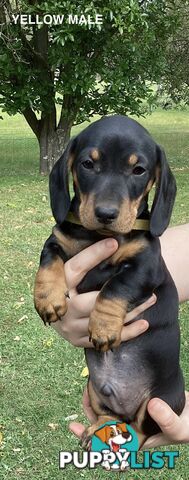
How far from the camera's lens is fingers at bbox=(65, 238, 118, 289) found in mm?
2119

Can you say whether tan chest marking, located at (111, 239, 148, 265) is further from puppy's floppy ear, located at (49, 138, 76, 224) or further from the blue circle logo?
the blue circle logo

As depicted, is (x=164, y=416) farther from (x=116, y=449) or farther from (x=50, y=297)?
(x=50, y=297)

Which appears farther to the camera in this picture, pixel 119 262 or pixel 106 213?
pixel 119 262

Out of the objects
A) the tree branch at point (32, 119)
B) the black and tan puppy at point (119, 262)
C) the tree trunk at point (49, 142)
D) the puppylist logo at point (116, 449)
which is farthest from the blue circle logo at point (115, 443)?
the tree branch at point (32, 119)

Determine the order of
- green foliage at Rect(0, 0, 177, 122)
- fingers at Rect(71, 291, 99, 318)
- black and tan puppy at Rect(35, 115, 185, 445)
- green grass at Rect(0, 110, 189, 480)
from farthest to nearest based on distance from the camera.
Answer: green foliage at Rect(0, 0, 177, 122) → green grass at Rect(0, 110, 189, 480) → fingers at Rect(71, 291, 99, 318) → black and tan puppy at Rect(35, 115, 185, 445)

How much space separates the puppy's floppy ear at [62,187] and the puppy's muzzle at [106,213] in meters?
0.31

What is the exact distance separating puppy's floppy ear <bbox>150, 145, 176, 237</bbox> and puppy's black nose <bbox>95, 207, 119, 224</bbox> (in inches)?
10.7

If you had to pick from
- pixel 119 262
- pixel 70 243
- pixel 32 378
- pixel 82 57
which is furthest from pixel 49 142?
pixel 119 262

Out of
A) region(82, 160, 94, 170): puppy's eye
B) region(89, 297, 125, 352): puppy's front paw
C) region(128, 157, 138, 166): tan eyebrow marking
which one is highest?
region(128, 157, 138, 166): tan eyebrow marking

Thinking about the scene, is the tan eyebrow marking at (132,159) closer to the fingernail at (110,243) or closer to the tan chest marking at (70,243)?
the fingernail at (110,243)

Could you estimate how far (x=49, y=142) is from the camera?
12750 mm

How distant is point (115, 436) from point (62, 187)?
3.02ft

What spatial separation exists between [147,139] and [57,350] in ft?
9.72

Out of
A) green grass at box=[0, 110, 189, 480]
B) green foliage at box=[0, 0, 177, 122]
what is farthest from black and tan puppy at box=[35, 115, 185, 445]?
green foliage at box=[0, 0, 177, 122]
